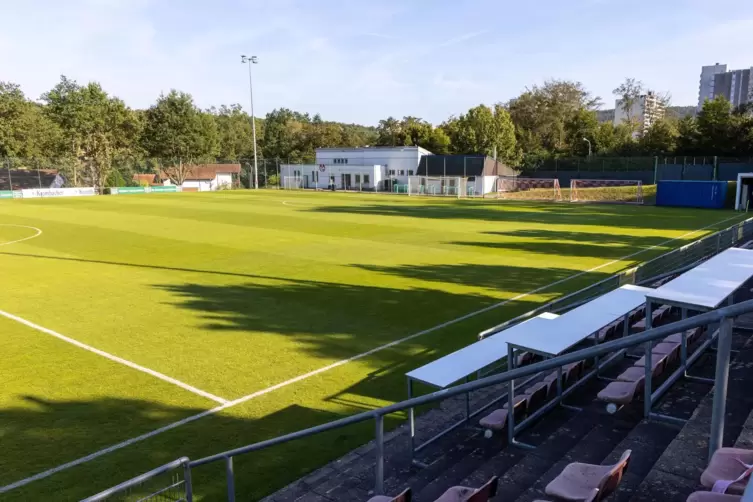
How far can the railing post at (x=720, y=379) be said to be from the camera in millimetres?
3438

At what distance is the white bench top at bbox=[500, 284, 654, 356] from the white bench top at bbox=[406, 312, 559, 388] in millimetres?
167

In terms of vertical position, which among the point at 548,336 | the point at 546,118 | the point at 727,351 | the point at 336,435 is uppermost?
the point at 546,118

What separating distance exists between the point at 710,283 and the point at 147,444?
8.32 meters

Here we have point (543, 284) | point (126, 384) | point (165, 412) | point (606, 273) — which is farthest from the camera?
point (606, 273)

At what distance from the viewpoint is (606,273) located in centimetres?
1772

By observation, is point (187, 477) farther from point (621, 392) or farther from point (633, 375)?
point (633, 375)

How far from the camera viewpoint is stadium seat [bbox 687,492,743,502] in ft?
11.3

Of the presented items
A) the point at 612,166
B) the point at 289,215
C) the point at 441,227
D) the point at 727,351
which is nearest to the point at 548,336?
the point at 727,351

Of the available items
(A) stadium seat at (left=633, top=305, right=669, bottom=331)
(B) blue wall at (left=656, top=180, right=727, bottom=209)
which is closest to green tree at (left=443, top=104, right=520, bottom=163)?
(B) blue wall at (left=656, top=180, right=727, bottom=209)

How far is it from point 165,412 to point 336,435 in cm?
270

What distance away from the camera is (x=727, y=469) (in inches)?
147

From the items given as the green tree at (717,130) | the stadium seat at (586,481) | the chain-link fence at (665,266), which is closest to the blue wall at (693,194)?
the green tree at (717,130)

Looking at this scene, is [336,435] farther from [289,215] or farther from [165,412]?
[289,215]

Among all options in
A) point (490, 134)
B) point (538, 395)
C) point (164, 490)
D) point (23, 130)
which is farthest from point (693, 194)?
point (23, 130)
